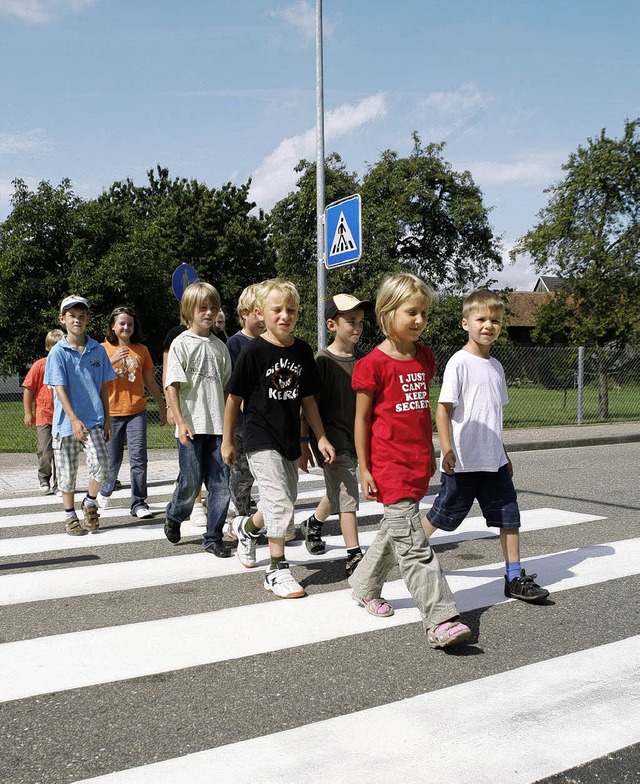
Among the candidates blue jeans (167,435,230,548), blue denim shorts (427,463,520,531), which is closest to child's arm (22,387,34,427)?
blue jeans (167,435,230,548)

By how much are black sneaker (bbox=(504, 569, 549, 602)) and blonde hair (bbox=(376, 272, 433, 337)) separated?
156cm

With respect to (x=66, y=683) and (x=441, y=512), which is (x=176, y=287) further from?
(x=66, y=683)

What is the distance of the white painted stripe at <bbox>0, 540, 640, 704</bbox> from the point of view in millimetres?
3479

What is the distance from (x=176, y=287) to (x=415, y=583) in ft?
22.0

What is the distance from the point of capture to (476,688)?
3287mm

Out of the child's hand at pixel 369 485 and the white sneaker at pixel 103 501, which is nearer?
the child's hand at pixel 369 485

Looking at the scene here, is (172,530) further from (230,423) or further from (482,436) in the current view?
(482,436)

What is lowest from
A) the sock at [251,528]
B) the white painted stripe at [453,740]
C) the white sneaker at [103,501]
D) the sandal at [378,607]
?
the white painted stripe at [453,740]

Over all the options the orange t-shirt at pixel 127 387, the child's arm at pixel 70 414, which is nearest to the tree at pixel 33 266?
the orange t-shirt at pixel 127 387

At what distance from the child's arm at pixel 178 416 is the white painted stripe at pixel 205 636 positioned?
142 centimetres

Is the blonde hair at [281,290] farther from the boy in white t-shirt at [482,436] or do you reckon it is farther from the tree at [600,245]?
the tree at [600,245]

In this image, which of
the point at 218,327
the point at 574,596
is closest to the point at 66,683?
the point at 574,596

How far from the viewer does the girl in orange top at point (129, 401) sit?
7.21 metres

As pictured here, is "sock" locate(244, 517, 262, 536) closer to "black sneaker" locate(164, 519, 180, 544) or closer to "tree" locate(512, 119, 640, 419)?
"black sneaker" locate(164, 519, 180, 544)
